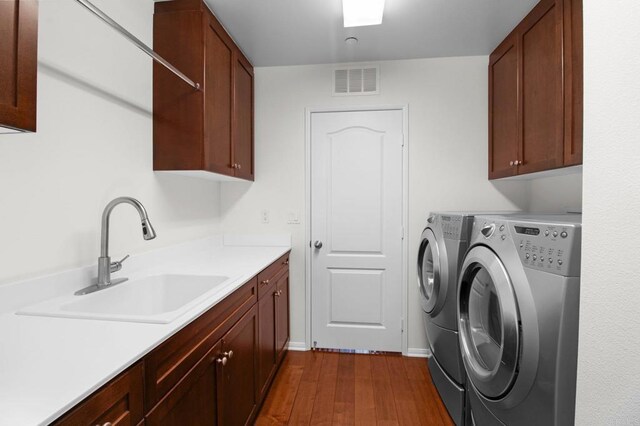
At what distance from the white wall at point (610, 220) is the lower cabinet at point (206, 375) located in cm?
108

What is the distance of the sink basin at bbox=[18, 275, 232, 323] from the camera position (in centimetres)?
97

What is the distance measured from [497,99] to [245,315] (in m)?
2.32

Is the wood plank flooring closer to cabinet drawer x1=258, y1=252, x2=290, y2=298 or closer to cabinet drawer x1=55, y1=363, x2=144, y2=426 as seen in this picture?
cabinet drawer x1=258, y1=252, x2=290, y2=298

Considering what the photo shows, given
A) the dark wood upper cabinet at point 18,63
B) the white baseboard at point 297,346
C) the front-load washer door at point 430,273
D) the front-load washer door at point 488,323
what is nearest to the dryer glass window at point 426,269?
the front-load washer door at point 430,273

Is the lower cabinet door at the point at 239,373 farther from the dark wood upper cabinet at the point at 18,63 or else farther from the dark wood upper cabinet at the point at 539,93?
the dark wood upper cabinet at the point at 539,93

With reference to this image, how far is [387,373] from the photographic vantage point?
227cm

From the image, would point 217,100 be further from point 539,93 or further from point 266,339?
point 539,93

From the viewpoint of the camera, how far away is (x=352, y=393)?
6.63 ft

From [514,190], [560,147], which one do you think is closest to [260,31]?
[560,147]

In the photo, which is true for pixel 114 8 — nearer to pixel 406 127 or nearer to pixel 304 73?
pixel 304 73

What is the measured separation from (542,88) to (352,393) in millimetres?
2193

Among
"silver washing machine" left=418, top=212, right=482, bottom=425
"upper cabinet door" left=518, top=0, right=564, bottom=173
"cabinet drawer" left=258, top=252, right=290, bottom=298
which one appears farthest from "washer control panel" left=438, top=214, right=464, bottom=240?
"cabinet drawer" left=258, top=252, right=290, bottom=298

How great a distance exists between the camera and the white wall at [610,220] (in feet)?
1.97

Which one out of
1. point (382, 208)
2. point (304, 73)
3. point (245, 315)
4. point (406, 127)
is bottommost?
point (245, 315)
